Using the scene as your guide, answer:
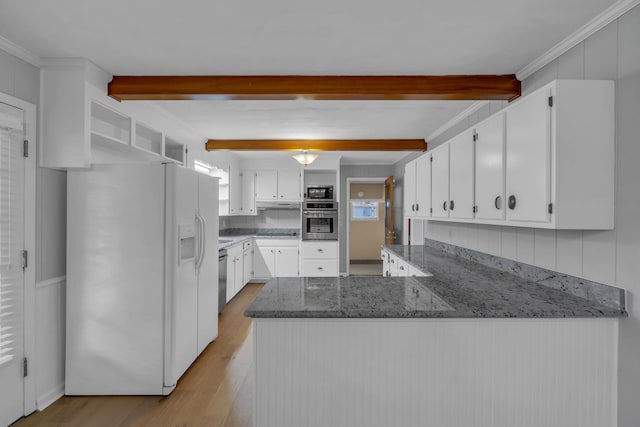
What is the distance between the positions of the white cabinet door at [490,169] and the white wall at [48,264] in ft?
10.0

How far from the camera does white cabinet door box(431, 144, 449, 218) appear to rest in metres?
2.99

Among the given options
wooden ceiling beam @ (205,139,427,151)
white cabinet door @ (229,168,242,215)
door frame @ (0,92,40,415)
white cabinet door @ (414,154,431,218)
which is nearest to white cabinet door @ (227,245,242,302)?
white cabinet door @ (229,168,242,215)

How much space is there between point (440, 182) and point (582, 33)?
4.96 ft

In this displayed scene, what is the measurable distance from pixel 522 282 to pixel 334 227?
3843 mm

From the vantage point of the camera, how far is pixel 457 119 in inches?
139

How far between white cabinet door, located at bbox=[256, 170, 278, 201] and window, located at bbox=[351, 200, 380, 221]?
3174 mm

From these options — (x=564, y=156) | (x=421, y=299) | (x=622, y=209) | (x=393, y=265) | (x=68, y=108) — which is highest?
(x=68, y=108)

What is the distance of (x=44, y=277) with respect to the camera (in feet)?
7.80

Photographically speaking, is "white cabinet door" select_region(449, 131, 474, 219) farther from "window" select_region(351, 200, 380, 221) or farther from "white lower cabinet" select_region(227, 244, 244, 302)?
"window" select_region(351, 200, 380, 221)

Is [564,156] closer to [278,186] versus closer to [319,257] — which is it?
[319,257]

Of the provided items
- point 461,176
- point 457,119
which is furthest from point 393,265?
point 457,119

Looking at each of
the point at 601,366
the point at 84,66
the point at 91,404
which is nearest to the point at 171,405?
the point at 91,404

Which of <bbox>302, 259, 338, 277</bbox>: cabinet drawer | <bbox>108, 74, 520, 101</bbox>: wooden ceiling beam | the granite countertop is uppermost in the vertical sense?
<bbox>108, 74, 520, 101</bbox>: wooden ceiling beam

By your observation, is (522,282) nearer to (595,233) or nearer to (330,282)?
(595,233)
